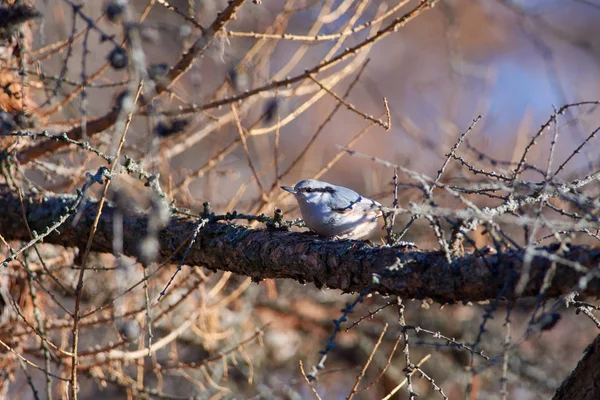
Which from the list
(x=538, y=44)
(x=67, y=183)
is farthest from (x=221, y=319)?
(x=538, y=44)

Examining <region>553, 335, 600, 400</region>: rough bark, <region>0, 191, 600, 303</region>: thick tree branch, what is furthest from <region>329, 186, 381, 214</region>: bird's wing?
<region>553, 335, 600, 400</region>: rough bark

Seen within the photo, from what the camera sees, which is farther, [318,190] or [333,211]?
[318,190]

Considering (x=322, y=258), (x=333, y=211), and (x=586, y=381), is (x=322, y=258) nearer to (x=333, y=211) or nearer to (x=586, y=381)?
(x=333, y=211)

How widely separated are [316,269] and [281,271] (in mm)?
202

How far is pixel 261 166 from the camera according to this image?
447cm

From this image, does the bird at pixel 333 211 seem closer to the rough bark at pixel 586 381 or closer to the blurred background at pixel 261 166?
the blurred background at pixel 261 166

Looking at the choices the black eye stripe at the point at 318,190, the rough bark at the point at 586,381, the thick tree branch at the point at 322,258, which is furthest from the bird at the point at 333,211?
the rough bark at the point at 586,381

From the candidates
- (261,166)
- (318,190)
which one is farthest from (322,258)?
(261,166)

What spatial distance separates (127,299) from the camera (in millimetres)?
3857

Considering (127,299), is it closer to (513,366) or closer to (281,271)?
(281,271)

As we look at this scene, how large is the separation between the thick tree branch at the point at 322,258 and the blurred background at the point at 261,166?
0.12 meters

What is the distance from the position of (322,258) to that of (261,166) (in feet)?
7.60

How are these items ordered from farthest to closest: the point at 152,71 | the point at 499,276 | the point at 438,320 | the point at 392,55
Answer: the point at 392,55
the point at 438,320
the point at 152,71
the point at 499,276

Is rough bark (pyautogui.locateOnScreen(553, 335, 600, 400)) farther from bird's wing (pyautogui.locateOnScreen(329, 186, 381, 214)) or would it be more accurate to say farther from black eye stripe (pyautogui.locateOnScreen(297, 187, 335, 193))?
black eye stripe (pyautogui.locateOnScreen(297, 187, 335, 193))
